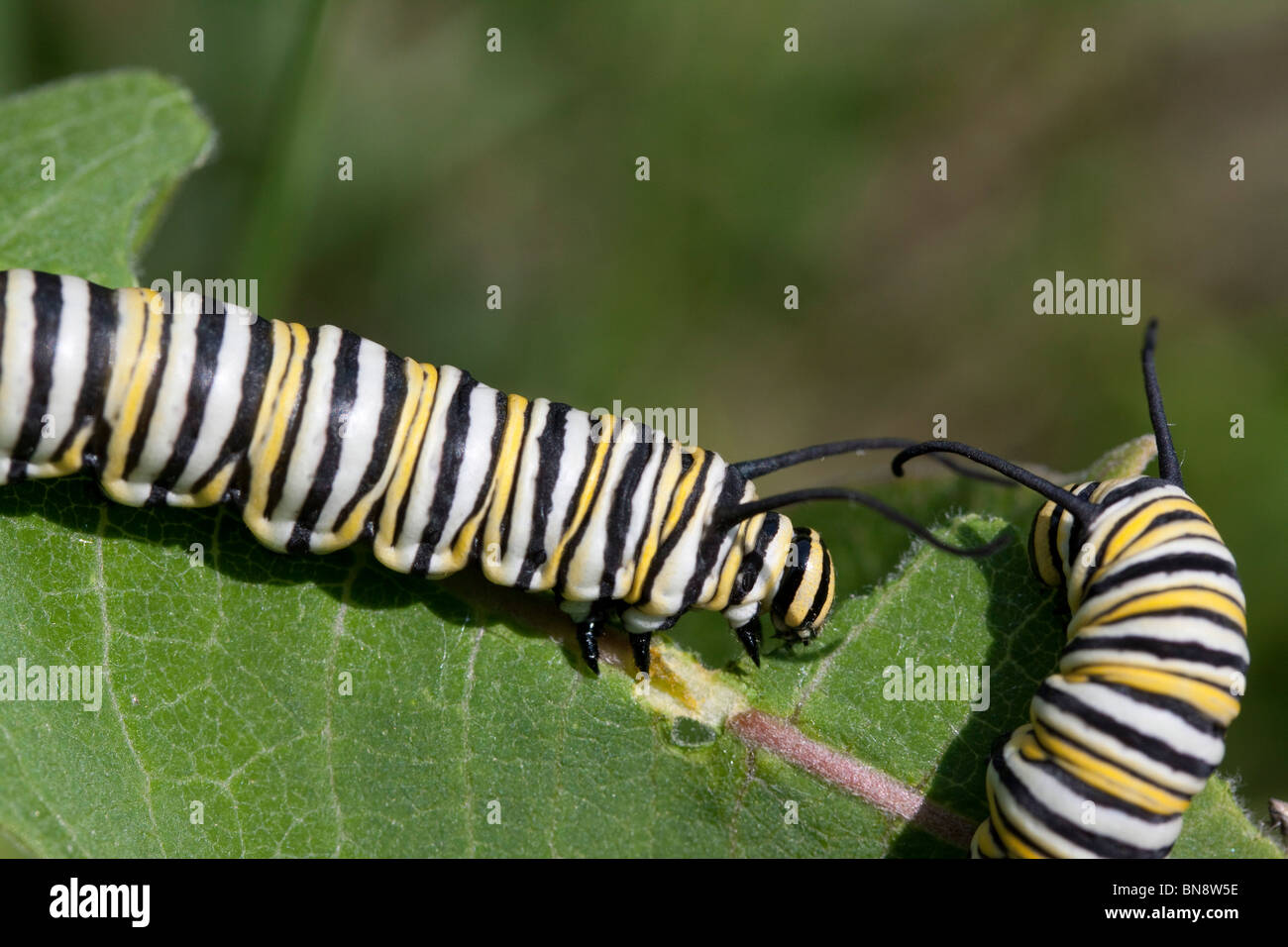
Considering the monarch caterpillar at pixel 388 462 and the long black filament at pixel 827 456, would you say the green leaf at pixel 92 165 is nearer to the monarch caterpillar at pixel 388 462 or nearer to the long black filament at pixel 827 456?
the monarch caterpillar at pixel 388 462

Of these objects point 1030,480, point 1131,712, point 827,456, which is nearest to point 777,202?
point 827,456

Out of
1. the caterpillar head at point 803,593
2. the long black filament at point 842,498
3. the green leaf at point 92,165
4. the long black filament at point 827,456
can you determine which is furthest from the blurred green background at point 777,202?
the long black filament at point 842,498

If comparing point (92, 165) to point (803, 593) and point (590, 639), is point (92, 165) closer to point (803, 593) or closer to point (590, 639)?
point (590, 639)

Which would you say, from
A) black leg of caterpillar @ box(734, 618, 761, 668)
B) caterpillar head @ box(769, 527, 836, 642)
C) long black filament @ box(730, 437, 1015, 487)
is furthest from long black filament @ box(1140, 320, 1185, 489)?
black leg of caterpillar @ box(734, 618, 761, 668)

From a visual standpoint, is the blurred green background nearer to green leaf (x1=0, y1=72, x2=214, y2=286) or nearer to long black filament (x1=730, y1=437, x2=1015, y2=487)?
green leaf (x1=0, y1=72, x2=214, y2=286)

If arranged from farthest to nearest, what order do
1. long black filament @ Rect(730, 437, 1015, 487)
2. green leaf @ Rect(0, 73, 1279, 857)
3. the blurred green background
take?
the blurred green background, long black filament @ Rect(730, 437, 1015, 487), green leaf @ Rect(0, 73, 1279, 857)

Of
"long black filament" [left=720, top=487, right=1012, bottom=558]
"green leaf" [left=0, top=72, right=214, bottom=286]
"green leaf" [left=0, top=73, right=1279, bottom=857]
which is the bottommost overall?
"green leaf" [left=0, top=73, right=1279, bottom=857]
